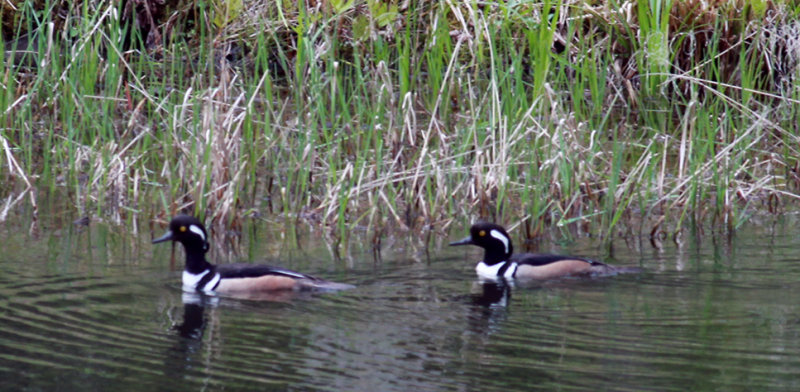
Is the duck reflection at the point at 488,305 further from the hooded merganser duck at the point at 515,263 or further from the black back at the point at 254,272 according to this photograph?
the black back at the point at 254,272

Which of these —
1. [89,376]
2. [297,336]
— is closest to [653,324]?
[297,336]

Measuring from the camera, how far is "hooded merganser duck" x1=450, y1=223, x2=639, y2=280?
897cm

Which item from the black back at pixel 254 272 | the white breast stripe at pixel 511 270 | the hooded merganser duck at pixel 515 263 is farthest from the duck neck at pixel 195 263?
the white breast stripe at pixel 511 270

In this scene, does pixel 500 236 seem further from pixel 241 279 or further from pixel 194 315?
pixel 194 315

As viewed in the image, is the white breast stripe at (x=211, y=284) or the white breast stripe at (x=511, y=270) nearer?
the white breast stripe at (x=211, y=284)

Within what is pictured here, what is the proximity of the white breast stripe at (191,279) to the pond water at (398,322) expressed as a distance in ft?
0.44

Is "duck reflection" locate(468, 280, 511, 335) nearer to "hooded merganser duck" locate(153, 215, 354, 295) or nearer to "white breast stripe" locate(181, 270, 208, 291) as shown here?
"hooded merganser duck" locate(153, 215, 354, 295)

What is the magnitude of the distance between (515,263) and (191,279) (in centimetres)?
235

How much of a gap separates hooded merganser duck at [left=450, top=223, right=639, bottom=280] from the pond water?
0.16m

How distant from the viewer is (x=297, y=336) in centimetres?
708

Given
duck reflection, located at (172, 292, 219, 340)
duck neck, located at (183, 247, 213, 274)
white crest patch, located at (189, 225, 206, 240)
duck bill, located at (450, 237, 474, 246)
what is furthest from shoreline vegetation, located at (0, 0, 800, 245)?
duck reflection, located at (172, 292, 219, 340)

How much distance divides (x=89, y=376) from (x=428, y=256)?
368cm

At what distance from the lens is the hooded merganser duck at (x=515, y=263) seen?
8969 millimetres

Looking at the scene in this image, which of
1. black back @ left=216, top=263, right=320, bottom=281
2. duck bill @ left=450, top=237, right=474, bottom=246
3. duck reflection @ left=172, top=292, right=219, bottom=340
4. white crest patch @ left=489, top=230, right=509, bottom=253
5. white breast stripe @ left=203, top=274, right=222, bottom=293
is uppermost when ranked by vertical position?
white crest patch @ left=489, top=230, right=509, bottom=253
